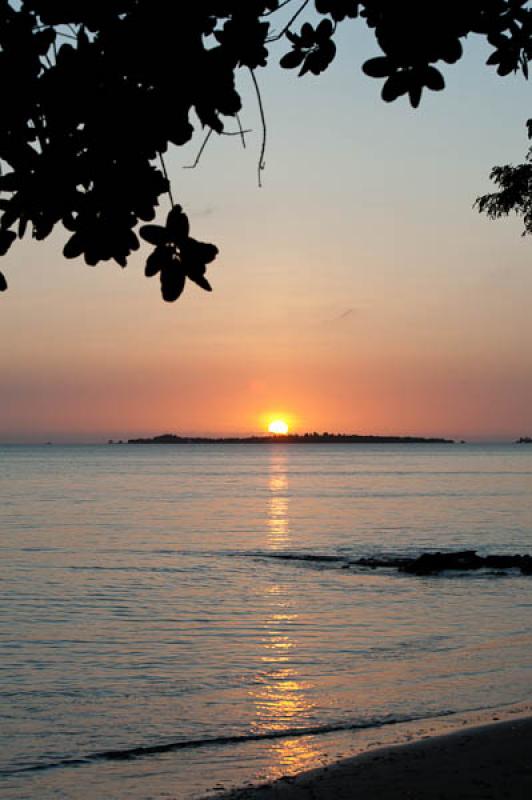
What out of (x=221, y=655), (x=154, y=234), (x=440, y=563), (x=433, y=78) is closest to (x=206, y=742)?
(x=221, y=655)

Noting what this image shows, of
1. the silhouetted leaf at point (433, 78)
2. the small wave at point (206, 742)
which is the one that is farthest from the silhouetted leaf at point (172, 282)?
the small wave at point (206, 742)

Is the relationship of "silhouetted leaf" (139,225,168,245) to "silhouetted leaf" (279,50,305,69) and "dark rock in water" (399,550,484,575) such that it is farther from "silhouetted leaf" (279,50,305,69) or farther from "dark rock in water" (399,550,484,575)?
"dark rock in water" (399,550,484,575)

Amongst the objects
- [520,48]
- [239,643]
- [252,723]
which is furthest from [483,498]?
[520,48]

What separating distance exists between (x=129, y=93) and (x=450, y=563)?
1061 inches

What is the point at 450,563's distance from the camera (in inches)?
1181

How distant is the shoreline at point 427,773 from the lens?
9.29 metres

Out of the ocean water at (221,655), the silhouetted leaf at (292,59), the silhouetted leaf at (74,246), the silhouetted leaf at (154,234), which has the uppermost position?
the silhouetted leaf at (292,59)

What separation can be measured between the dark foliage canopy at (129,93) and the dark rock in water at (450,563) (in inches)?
1000

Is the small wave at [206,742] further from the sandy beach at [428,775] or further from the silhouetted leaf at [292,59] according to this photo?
the silhouetted leaf at [292,59]

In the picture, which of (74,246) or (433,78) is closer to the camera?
(74,246)

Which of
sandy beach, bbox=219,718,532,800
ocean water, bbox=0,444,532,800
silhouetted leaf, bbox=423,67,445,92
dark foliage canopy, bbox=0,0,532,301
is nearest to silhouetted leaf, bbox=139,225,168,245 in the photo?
dark foliage canopy, bbox=0,0,532,301

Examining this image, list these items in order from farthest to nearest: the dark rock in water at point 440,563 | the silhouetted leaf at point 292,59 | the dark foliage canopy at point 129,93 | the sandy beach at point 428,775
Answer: the dark rock in water at point 440,563, the sandy beach at point 428,775, the silhouetted leaf at point 292,59, the dark foliage canopy at point 129,93

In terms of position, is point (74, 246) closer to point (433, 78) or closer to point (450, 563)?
point (433, 78)

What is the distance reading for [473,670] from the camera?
1616cm
